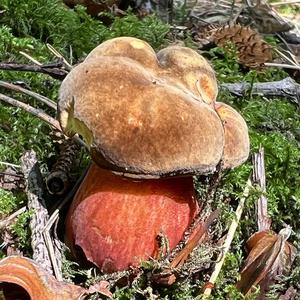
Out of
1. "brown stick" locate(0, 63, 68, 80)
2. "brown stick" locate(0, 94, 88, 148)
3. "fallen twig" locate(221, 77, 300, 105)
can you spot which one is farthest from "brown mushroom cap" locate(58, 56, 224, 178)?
"fallen twig" locate(221, 77, 300, 105)

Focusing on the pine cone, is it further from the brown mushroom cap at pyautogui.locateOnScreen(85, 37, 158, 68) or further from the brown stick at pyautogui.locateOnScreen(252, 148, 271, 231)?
the brown mushroom cap at pyautogui.locateOnScreen(85, 37, 158, 68)

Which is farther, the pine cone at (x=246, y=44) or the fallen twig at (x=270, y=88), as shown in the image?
the pine cone at (x=246, y=44)

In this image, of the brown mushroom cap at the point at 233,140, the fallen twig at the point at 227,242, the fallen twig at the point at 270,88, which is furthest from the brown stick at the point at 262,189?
the fallen twig at the point at 270,88

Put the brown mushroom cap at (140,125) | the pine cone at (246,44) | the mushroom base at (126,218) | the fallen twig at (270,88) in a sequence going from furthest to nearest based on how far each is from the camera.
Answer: the pine cone at (246,44) < the fallen twig at (270,88) < the mushroom base at (126,218) < the brown mushroom cap at (140,125)

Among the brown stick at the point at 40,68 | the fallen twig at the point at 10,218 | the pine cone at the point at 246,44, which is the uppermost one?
the brown stick at the point at 40,68

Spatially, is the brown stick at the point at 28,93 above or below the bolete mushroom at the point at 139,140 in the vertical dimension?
below

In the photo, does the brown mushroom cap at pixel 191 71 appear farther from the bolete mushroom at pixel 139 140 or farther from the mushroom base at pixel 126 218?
the mushroom base at pixel 126 218

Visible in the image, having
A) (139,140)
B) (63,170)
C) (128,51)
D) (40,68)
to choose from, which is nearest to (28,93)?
(40,68)

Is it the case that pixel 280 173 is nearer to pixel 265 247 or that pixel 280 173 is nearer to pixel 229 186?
pixel 229 186
